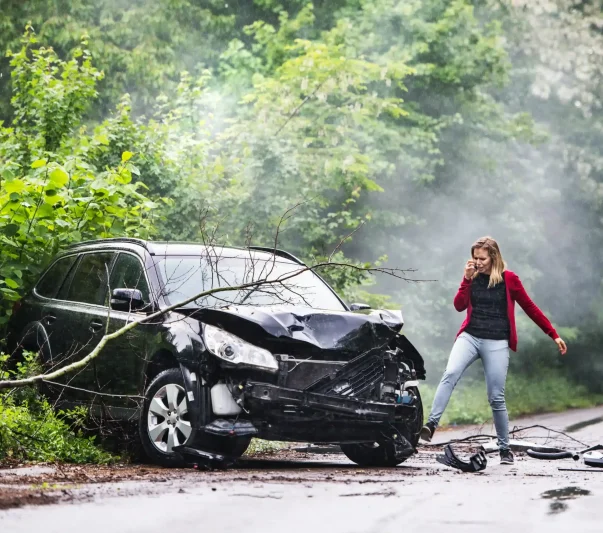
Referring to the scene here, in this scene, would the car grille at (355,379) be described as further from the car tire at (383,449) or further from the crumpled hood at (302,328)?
the car tire at (383,449)

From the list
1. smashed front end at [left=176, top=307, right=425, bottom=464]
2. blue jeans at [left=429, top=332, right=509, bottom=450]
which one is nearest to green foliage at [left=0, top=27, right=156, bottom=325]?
smashed front end at [left=176, top=307, right=425, bottom=464]

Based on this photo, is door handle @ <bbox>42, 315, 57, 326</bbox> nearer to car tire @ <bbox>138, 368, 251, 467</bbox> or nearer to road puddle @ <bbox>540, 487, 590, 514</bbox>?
car tire @ <bbox>138, 368, 251, 467</bbox>

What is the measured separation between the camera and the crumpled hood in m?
8.66

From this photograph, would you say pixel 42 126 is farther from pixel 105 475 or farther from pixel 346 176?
pixel 105 475

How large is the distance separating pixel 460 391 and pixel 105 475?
19.4 meters

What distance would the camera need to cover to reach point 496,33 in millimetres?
28375

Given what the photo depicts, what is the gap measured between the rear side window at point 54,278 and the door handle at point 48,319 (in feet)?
0.91

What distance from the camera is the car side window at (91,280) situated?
10.3 m

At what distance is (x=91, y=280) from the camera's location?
10.6 meters

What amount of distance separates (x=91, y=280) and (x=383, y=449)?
114 inches

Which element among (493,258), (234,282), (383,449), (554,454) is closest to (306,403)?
(383,449)

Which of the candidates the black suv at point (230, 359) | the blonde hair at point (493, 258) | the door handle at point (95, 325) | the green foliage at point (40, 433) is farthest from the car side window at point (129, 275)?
the blonde hair at point (493, 258)

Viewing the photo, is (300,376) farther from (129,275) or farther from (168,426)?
(129,275)

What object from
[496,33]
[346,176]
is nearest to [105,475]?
[346,176]
